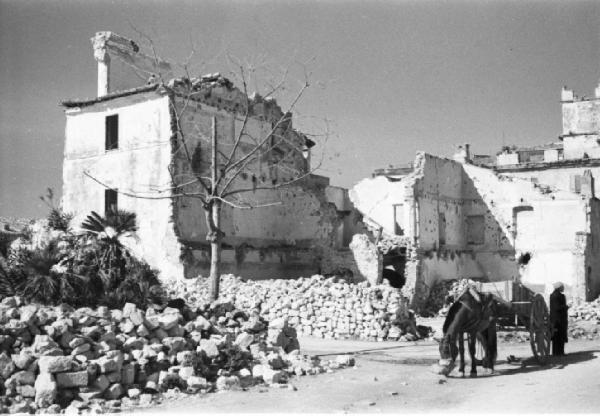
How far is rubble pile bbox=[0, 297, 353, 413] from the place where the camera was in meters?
9.49

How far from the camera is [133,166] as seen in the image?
25.7m

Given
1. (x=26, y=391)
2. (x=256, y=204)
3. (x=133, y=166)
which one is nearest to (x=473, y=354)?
(x=26, y=391)

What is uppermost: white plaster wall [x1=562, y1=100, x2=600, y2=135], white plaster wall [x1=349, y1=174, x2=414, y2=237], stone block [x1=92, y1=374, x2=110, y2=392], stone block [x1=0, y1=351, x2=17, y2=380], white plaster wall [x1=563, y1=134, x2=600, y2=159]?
white plaster wall [x1=562, y1=100, x2=600, y2=135]

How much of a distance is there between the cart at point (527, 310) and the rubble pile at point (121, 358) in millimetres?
3115

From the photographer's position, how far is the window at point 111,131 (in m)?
26.7

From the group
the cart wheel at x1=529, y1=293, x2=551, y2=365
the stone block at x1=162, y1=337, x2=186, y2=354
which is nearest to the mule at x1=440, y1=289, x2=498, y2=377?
the cart wheel at x1=529, y1=293, x2=551, y2=365

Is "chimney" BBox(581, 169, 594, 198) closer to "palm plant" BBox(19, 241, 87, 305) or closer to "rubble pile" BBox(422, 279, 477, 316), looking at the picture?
"rubble pile" BBox(422, 279, 477, 316)

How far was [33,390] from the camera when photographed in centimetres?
945

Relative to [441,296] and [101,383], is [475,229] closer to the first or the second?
[441,296]

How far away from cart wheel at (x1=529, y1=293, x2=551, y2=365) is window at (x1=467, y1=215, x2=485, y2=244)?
21699mm

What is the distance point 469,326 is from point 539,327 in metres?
2.55

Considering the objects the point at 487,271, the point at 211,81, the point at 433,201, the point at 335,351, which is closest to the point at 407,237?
the point at 433,201

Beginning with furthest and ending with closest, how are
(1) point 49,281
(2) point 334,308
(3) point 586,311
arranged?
(3) point 586,311
(2) point 334,308
(1) point 49,281

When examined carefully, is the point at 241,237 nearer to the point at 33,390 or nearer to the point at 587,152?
the point at 33,390
